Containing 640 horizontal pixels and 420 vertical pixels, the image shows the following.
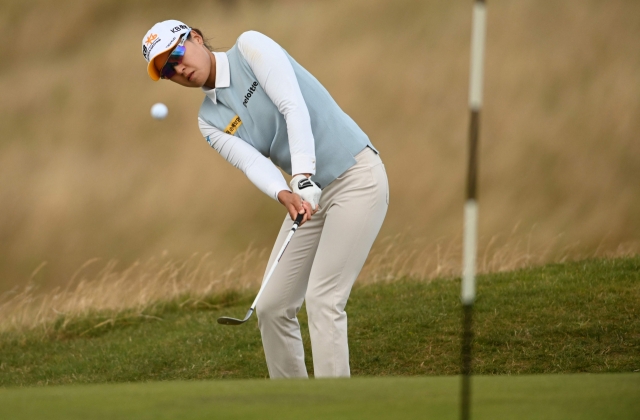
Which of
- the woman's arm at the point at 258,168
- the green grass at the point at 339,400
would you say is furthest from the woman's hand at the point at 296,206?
the green grass at the point at 339,400

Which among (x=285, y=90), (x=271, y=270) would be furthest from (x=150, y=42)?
(x=271, y=270)

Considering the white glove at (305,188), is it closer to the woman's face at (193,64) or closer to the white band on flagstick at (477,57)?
the woman's face at (193,64)

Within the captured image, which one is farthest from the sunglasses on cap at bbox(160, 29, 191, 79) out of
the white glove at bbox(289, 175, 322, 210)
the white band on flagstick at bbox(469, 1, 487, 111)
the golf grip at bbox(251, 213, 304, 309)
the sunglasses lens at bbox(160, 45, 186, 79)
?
the white band on flagstick at bbox(469, 1, 487, 111)

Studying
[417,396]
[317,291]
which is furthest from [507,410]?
[317,291]

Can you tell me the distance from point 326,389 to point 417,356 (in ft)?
11.1

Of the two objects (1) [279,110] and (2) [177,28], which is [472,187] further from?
(2) [177,28]

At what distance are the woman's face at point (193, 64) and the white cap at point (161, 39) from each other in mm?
27

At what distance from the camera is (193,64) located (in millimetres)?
3461

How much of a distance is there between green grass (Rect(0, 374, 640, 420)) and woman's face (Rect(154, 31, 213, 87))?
142 centimetres

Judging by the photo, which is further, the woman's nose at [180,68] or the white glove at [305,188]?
the woman's nose at [180,68]

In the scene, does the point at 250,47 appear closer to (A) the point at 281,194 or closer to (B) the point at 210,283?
(A) the point at 281,194

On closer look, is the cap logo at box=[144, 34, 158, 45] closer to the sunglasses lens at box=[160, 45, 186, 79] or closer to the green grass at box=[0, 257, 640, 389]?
the sunglasses lens at box=[160, 45, 186, 79]

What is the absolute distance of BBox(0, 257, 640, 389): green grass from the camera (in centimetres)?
534

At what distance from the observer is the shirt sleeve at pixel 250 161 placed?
11.2 feet
